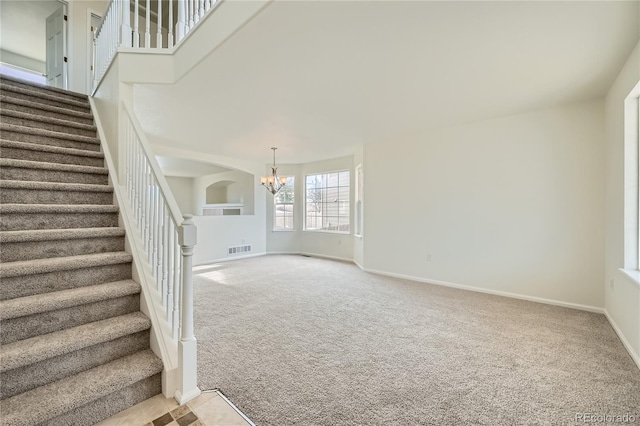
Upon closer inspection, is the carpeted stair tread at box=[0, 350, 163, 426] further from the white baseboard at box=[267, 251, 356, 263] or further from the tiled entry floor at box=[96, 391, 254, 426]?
the white baseboard at box=[267, 251, 356, 263]

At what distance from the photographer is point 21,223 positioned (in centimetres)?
193

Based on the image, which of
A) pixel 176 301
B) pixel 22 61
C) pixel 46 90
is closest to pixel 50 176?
pixel 46 90

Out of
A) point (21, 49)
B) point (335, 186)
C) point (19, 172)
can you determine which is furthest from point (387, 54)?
point (21, 49)

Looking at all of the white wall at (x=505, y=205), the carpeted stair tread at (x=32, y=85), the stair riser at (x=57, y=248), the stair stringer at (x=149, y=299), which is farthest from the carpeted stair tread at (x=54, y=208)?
the white wall at (x=505, y=205)

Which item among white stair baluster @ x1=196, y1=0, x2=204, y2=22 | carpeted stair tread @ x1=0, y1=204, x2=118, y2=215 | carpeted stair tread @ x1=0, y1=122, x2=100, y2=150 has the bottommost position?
carpeted stair tread @ x1=0, y1=204, x2=118, y2=215

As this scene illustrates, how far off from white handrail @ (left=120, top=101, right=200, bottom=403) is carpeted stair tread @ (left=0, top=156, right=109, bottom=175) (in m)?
0.39

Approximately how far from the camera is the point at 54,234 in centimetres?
186

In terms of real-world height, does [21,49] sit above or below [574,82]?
above

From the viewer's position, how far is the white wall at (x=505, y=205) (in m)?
3.15

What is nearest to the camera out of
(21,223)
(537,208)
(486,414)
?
(486,414)

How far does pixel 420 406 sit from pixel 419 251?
10.0 ft

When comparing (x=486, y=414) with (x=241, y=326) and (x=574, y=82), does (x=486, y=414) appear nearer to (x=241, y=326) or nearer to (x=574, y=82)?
(x=241, y=326)

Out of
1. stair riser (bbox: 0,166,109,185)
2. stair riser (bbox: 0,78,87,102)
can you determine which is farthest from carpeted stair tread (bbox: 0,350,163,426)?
stair riser (bbox: 0,78,87,102)

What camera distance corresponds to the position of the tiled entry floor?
4.62 feet
